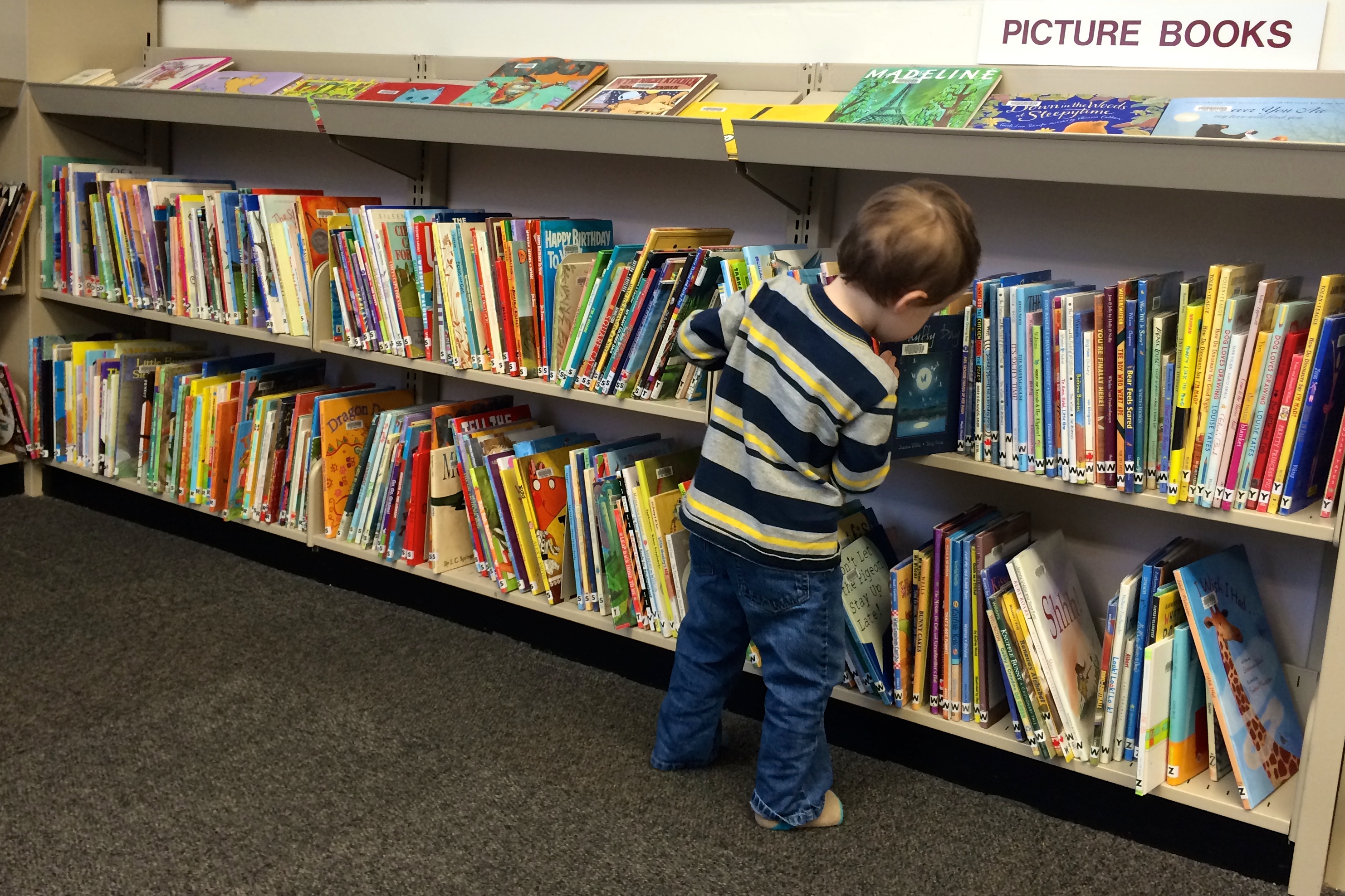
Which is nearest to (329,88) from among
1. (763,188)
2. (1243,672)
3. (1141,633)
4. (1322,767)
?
(763,188)

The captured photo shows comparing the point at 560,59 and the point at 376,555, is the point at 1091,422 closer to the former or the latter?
the point at 560,59

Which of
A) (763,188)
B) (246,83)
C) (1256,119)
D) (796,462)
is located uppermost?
(246,83)

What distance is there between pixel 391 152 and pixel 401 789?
5.19 feet

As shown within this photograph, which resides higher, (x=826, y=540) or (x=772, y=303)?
(x=772, y=303)

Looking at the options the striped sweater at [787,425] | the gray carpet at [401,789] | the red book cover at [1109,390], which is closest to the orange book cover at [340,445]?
the gray carpet at [401,789]

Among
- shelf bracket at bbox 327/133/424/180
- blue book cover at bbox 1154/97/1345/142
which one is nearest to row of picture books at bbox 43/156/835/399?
shelf bracket at bbox 327/133/424/180

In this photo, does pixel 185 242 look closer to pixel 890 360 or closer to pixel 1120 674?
pixel 890 360

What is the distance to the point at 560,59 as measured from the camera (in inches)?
104

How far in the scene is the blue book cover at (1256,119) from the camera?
1657 mm

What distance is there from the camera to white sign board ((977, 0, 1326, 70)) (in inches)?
75.4

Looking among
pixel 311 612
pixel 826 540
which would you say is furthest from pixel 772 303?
pixel 311 612

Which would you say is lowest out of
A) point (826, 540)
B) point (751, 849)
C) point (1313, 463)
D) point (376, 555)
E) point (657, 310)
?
point (751, 849)

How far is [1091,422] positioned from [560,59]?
1458 mm

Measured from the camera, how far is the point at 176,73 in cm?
308
